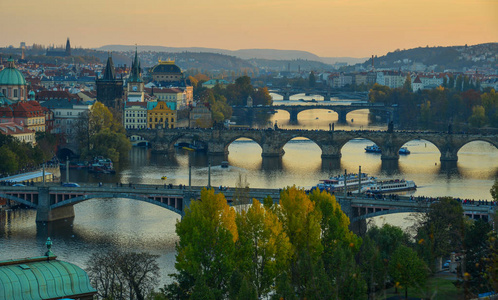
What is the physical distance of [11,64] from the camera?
75375 millimetres

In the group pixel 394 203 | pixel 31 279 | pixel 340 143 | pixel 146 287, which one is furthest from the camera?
pixel 340 143

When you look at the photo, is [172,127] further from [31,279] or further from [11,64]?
[31,279]

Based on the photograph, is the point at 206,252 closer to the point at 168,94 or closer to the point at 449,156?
the point at 449,156

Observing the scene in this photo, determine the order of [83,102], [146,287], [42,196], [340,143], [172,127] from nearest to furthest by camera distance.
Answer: [146,287]
[42,196]
[340,143]
[83,102]
[172,127]

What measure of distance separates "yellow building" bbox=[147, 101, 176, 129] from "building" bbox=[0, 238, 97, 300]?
5600 cm

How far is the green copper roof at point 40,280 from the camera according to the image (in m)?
21.1

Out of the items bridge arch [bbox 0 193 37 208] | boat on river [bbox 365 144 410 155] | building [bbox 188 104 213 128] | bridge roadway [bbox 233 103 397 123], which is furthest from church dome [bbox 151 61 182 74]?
bridge arch [bbox 0 193 37 208]

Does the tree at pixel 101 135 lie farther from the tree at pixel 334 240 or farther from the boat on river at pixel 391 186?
the tree at pixel 334 240

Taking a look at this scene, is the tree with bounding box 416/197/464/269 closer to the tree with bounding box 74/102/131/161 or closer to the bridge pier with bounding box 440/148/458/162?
the bridge pier with bounding box 440/148/458/162

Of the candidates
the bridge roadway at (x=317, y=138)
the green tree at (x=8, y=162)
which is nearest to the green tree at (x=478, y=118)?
the bridge roadway at (x=317, y=138)

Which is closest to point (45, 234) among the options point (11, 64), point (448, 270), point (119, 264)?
point (119, 264)

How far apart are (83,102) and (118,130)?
500cm

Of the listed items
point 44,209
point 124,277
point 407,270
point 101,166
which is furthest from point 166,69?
point 407,270

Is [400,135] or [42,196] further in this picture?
[400,135]
